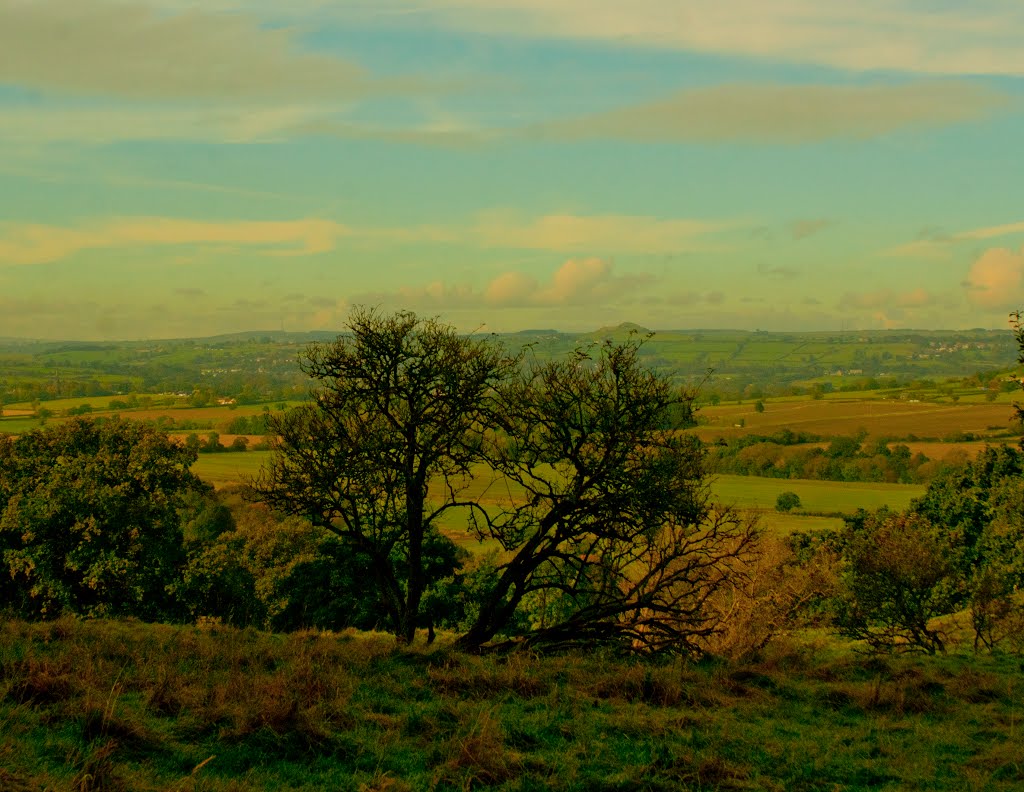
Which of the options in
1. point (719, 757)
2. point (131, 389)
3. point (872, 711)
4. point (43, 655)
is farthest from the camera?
point (131, 389)

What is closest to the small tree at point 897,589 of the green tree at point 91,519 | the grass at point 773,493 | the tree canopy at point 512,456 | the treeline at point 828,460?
the tree canopy at point 512,456

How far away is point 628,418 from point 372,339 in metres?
5.78

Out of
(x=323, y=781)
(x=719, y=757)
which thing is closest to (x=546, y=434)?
(x=719, y=757)

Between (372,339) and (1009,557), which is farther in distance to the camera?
(1009,557)

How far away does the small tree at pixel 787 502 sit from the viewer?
3334 inches

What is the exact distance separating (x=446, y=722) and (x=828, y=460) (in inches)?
4218

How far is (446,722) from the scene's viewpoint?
9508 mm

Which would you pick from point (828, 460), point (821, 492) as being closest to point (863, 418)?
point (828, 460)

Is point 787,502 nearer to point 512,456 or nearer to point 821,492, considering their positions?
point 821,492

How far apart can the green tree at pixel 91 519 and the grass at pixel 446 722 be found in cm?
2057

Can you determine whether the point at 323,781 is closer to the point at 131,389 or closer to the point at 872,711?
the point at 872,711

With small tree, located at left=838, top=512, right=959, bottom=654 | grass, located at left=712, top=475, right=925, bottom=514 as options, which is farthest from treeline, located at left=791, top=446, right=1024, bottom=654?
grass, located at left=712, top=475, right=925, bottom=514

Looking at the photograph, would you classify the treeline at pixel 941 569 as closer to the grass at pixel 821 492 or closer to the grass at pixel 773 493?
the grass at pixel 773 493

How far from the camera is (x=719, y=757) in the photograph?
29.1 ft
